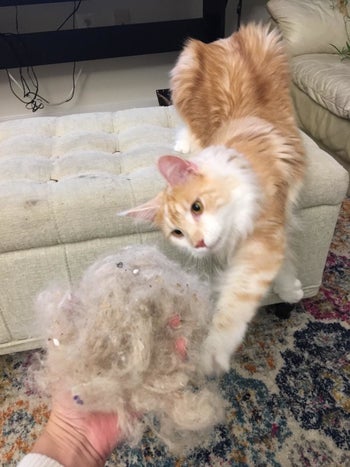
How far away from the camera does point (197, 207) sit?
90 cm

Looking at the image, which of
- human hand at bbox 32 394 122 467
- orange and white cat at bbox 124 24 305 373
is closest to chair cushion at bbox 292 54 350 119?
orange and white cat at bbox 124 24 305 373

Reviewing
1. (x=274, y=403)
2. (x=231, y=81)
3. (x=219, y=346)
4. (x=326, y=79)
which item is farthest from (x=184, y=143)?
(x=326, y=79)

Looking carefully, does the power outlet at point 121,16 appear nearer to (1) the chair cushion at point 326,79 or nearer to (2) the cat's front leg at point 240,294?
(1) the chair cushion at point 326,79

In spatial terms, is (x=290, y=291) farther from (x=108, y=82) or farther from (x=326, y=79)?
(x=108, y=82)

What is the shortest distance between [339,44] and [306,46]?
201mm

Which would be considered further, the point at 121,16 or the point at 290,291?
the point at 121,16

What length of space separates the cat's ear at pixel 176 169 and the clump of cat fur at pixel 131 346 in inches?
10.4

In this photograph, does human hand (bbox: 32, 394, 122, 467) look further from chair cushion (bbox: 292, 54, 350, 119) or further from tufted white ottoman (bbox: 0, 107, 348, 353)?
chair cushion (bbox: 292, 54, 350, 119)

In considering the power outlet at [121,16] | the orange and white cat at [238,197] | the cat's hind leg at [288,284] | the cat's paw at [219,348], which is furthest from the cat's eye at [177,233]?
the power outlet at [121,16]

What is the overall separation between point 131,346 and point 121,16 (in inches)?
97.9

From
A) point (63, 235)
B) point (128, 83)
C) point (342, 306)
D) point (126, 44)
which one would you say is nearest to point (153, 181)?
point (63, 235)

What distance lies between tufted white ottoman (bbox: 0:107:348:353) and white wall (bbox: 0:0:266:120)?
5.02 ft

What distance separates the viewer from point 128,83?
2832 millimetres

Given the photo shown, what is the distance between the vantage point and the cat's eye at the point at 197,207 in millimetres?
899
